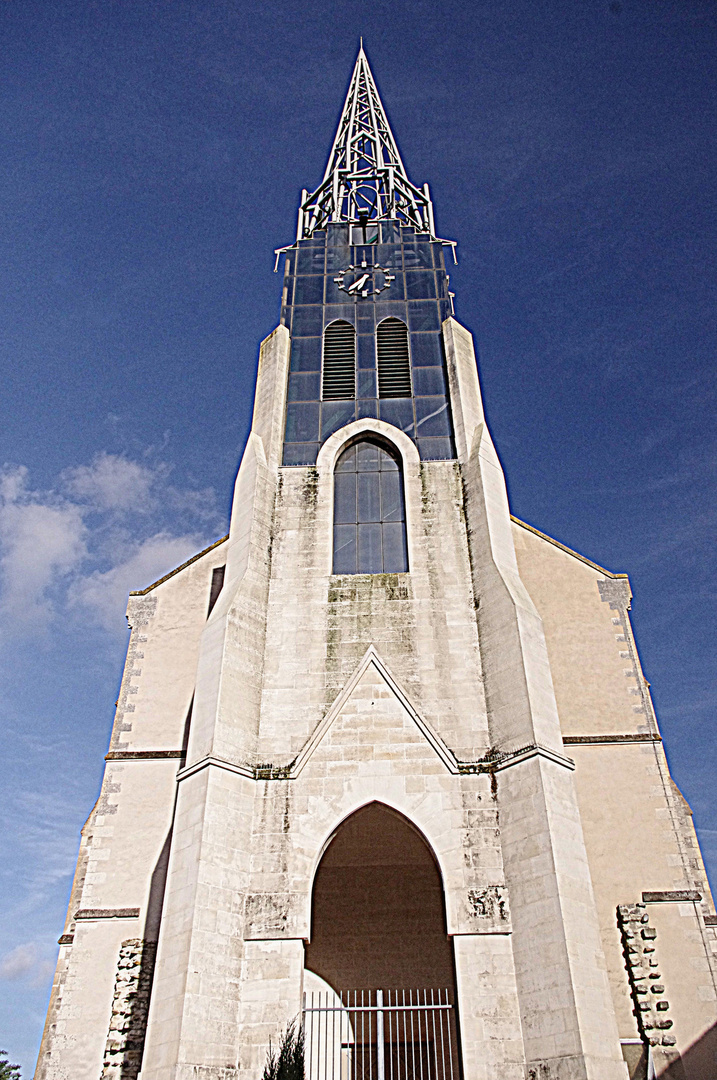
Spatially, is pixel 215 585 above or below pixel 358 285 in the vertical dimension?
below

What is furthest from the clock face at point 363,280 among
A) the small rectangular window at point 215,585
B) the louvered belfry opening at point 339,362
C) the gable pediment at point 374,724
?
the gable pediment at point 374,724

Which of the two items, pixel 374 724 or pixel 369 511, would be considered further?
pixel 369 511

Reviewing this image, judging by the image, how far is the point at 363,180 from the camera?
25.0 m

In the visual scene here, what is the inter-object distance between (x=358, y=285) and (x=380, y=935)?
13407 millimetres

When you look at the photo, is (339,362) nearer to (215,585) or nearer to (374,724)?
(215,585)

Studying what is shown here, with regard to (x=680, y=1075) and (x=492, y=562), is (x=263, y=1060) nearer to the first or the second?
(x=680, y=1075)

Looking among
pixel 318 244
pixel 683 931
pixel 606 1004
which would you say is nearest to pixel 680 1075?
pixel 683 931

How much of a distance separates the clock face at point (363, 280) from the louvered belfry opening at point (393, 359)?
1029mm

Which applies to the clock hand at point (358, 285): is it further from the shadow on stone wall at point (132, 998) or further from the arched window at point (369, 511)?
the shadow on stone wall at point (132, 998)

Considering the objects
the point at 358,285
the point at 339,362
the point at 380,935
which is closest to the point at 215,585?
the point at 339,362

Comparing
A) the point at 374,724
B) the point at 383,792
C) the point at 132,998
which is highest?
the point at 374,724

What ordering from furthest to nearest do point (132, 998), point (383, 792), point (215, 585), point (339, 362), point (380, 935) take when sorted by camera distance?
point (339, 362) < point (215, 585) < point (380, 935) < point (132, 998) < point (383, 792)

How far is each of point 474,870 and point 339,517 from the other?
6891 mm

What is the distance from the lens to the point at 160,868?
14.0 meters
